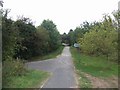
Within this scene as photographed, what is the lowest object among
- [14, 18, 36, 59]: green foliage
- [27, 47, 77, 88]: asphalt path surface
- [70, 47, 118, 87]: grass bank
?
[70, 47, 118, 87]: grass bank

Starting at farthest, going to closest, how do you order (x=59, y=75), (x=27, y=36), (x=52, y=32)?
(x=52, y=32) < (x=27, y=36) < (x=59, y=75)

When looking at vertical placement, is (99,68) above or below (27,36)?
below

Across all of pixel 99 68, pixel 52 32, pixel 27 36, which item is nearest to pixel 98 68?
pixel 99 68

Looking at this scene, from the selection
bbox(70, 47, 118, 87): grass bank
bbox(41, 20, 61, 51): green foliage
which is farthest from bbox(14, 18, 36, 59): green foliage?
bbox(41, 20, 61, 51): green foliage

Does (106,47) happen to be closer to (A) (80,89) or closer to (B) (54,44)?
(A) (80,89)

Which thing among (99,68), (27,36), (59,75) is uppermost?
(27,36)

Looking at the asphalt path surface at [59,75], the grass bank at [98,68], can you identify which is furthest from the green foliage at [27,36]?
the asphalt path surface at [59,75]

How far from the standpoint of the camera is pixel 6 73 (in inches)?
591

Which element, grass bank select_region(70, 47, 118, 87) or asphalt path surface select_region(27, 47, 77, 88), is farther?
grass bank select_region(70, 47, 118, 87)

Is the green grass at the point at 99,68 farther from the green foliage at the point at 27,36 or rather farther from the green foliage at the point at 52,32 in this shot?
the green foliage at the point at 52,32

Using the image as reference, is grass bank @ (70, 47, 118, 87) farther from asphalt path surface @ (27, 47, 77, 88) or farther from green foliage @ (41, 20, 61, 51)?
green foliage @ (41, 20, 61, 51)

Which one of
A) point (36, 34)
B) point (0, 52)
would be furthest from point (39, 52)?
point (0, 52)

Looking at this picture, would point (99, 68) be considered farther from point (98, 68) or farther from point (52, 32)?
point (52, 32)

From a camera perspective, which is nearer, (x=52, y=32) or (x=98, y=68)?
(x=98, y=68)
